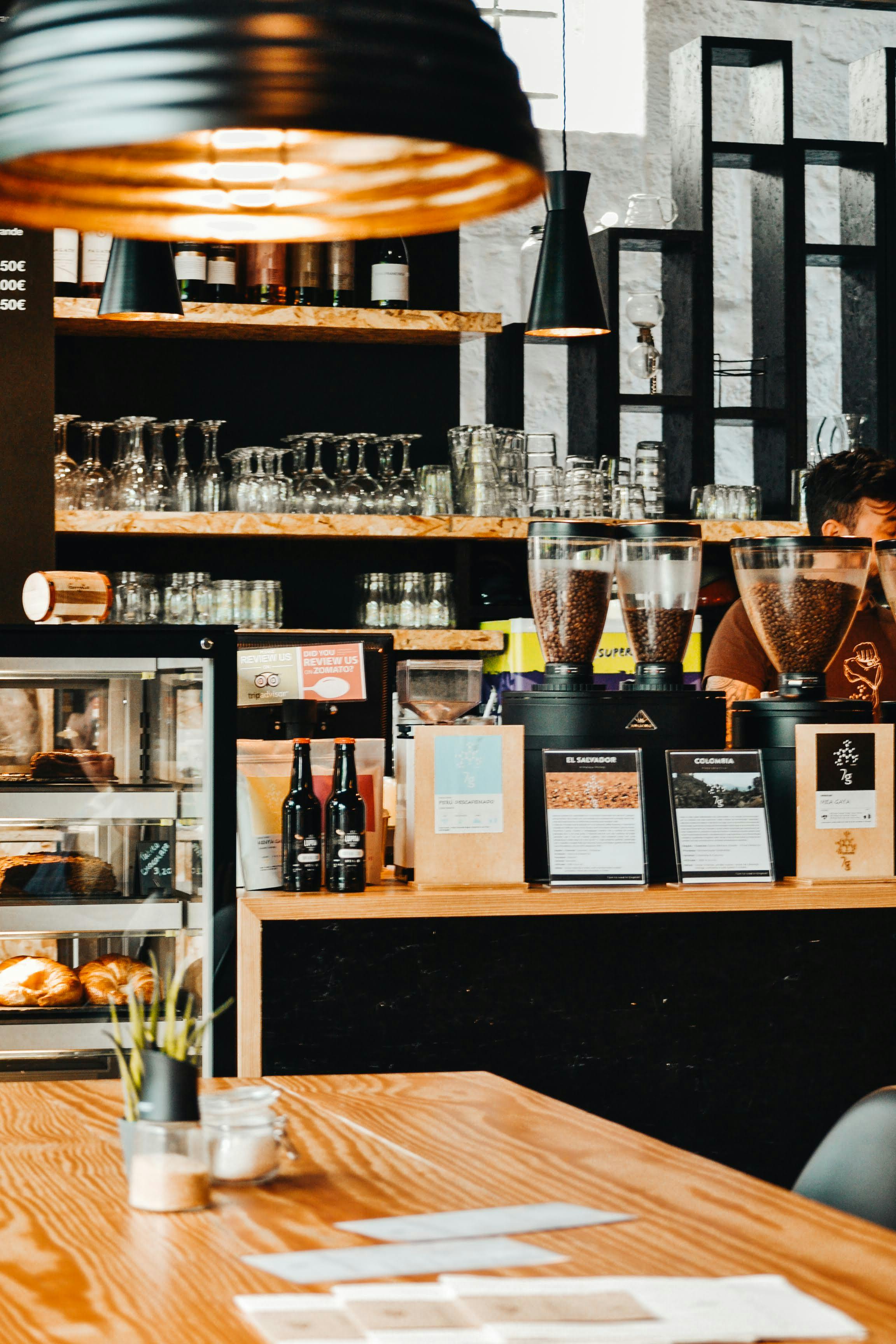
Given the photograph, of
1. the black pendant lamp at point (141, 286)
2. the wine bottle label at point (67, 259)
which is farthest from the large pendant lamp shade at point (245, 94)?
the wine bottle label at point (67, 259)

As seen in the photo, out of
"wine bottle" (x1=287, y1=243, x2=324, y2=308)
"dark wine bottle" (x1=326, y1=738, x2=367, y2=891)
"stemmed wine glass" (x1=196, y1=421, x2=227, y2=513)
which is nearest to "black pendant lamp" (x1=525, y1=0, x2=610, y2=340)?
"wine bottle" (x1=287, y1=243, x2=324, y2=308)

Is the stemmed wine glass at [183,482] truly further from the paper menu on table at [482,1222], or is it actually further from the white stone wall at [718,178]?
the paper menu on table at [482,1222]

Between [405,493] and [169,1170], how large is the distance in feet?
12.1

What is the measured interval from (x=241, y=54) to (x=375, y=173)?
241mm

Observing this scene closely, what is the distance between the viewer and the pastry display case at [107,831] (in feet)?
8.57

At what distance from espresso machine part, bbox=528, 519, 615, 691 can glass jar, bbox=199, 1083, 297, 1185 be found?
4.84ft

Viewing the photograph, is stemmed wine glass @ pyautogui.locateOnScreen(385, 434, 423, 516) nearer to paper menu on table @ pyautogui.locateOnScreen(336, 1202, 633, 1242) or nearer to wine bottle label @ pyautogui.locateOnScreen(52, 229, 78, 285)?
wine bottle label @ pyautogui.locateOnScreen(52, 229, 78, 285)

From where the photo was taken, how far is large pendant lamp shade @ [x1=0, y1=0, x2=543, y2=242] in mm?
1114

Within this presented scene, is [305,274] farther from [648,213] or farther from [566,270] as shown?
[648,213]

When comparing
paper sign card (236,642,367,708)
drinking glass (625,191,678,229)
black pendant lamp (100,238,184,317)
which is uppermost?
drinking glass (625,191,678,229)

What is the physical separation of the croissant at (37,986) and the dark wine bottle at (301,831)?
1.69ft

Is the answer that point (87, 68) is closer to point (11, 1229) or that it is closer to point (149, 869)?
point (11, 1229)

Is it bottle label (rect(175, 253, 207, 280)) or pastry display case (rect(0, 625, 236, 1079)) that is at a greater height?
bottle label (rect(175, 253, 207, 280))

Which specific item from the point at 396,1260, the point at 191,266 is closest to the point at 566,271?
the point at 191,266
